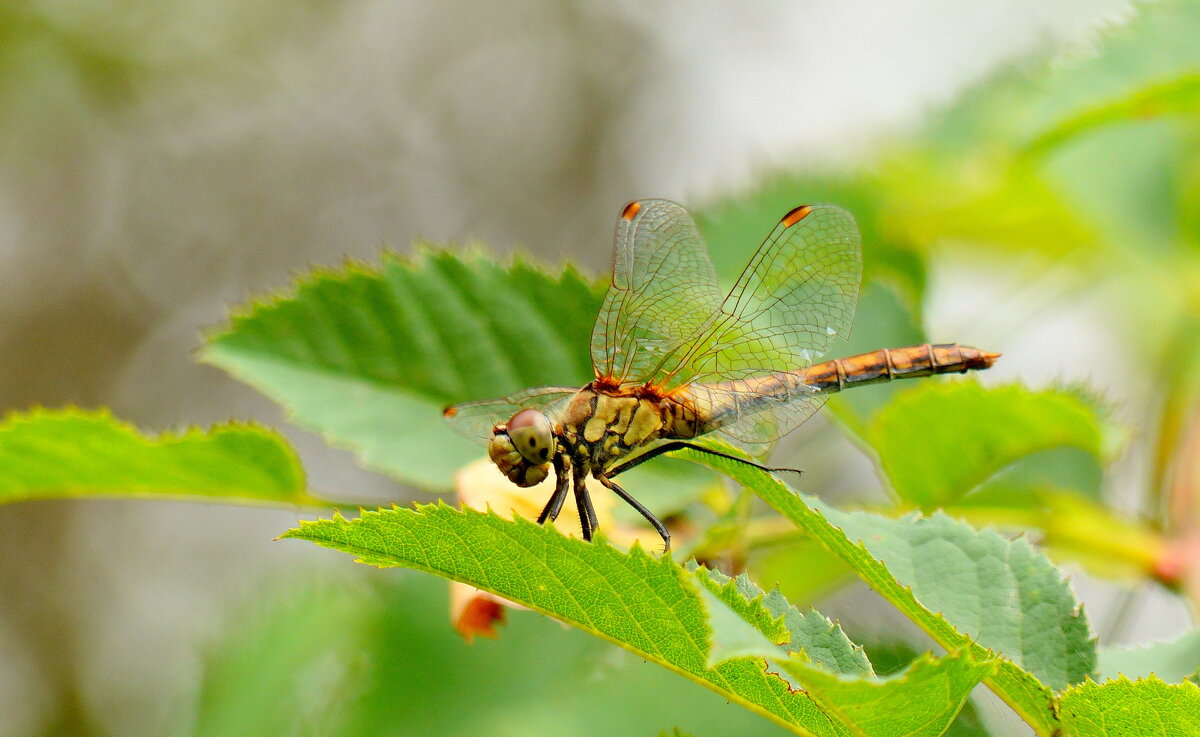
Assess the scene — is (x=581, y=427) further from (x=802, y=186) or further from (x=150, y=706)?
(x=150, y=706)

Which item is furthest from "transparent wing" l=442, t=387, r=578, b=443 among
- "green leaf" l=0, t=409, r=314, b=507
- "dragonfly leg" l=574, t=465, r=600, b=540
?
"green leaf" l=0, t=409, r=314, b=507

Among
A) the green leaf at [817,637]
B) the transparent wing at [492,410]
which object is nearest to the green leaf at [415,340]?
the transparent wing at [492,410]

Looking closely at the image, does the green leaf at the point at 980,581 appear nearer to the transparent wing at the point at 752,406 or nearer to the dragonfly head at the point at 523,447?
the dragonfly head at the point at 523,447

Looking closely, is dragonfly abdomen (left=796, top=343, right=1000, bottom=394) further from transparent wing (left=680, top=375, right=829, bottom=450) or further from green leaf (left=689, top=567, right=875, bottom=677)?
green leaf (left=689, top=567, right=875, bottom=677)

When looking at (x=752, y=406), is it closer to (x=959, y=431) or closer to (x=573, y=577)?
(x=959, y=431)

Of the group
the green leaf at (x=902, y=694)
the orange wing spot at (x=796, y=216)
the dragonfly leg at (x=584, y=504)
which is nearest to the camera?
the green leaf at (x=902, y=694)

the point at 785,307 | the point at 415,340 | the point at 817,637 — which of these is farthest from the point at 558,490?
the point at 817,637
